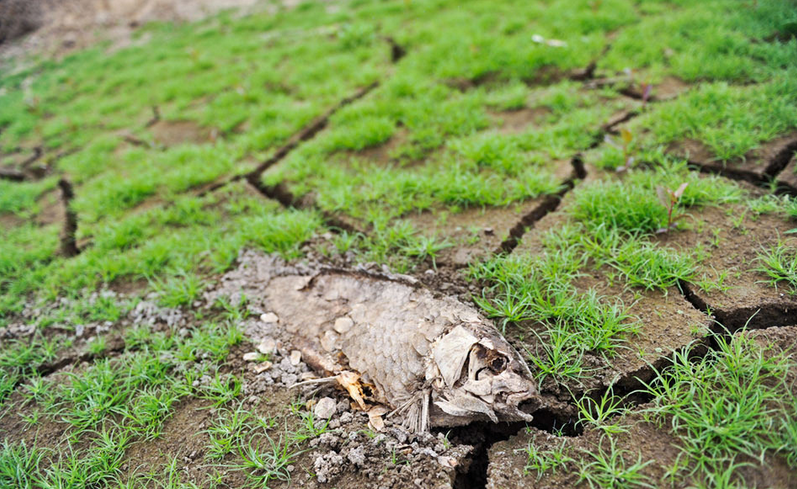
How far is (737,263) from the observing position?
1.94m

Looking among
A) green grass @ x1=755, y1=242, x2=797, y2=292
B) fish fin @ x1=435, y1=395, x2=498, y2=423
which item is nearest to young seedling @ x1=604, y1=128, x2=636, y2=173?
green grass @ x1=755, y1=242, x2=797, y2=292

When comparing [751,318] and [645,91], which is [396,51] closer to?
[645,91]

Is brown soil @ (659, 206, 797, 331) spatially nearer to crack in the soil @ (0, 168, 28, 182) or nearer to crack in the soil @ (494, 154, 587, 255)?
crack in the soil @ (494, 154, 587, 255)

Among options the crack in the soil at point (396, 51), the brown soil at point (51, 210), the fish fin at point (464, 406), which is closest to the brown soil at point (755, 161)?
the fish fin at point (464, 406)

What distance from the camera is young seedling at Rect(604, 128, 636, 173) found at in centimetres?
248

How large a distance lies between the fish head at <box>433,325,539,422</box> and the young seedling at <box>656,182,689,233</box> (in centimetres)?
111

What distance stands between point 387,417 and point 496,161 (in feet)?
5.80

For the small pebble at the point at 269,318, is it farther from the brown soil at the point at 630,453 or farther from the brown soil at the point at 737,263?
the brown soil at the point at 737,263

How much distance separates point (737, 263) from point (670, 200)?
1.29 feet

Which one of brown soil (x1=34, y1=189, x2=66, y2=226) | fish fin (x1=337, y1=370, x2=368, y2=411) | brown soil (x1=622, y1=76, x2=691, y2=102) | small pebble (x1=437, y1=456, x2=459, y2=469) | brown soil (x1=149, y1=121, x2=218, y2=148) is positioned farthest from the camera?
brown soil (x1=149, y1=121, x2=218, y2=148)

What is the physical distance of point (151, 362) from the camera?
2020 millimetres

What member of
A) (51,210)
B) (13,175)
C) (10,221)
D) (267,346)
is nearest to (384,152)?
(267,346)

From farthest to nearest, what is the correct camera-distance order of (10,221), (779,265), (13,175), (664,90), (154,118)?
(154,118) → (13,175) → (10,221) → (664,90) → (779,265)

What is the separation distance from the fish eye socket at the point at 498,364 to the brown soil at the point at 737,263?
0.91m
